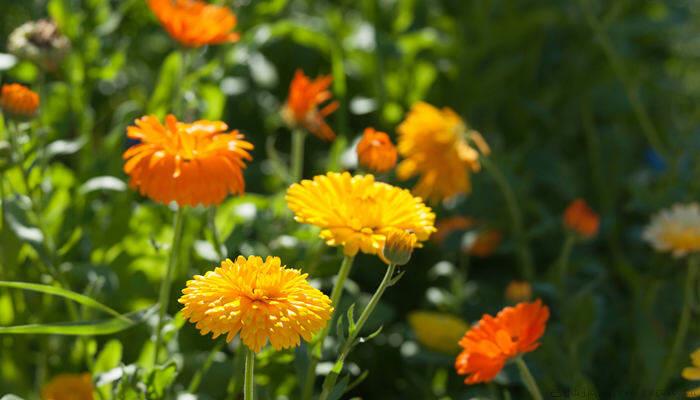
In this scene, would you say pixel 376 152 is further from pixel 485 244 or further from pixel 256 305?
pixel 485 244

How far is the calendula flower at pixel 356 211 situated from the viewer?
40.3 inches

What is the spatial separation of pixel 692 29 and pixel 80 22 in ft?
5.32

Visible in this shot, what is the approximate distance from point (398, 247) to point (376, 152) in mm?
259

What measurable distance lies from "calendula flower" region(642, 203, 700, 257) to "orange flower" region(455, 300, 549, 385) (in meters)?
0.53

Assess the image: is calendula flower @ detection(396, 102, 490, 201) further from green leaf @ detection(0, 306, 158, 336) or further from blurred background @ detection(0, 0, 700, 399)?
green leaf @ detection(0, 306, 158, 336)

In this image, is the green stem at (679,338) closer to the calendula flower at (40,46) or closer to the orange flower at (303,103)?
the orange flower at (303,103)

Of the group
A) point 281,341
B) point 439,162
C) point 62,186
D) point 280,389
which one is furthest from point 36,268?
point 281,341

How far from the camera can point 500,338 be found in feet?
3.48

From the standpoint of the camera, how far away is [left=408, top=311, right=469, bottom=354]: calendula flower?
157cm

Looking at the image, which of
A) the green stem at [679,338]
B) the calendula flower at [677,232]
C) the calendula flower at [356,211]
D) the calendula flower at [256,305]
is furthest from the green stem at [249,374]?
the calendula flower at [677,232]

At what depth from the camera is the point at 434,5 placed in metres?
2.43

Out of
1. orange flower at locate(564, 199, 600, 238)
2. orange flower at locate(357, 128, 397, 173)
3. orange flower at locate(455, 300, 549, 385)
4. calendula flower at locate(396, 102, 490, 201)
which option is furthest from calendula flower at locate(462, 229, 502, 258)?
orange flower at locate(455, 300, 549, 385)

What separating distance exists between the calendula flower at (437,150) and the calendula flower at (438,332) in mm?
209

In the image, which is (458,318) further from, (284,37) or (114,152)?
(284,37)
